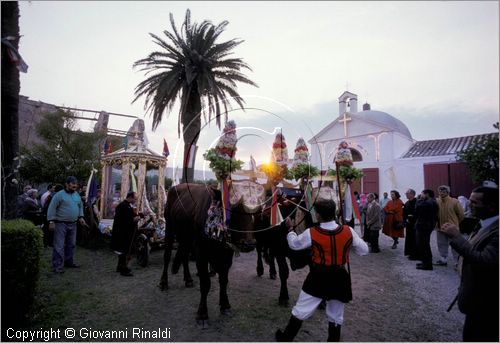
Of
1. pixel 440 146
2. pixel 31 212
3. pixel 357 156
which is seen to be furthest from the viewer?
pixel 357 156

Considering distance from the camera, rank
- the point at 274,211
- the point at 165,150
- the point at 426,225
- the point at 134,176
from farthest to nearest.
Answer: the point at 165,150, the point at 134,176, the point at 426,225, the point at 274,211

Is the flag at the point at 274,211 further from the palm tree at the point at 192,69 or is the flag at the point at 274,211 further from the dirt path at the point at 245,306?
the palm tree at the point at 192,69

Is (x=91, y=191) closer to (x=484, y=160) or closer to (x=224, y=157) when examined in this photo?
(x=224, y=157)

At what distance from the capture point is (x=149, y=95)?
1598cm

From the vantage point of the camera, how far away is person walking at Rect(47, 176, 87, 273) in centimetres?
662

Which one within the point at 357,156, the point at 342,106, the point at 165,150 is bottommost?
the point at 165,150

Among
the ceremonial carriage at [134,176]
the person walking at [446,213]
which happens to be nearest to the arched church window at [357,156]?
the person walking at [446,213]

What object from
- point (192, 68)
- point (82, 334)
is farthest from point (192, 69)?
point (82, 334)

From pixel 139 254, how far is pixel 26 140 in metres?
23.7

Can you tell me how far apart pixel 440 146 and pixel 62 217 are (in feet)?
74.3

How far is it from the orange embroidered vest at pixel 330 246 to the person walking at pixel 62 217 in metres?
6.26

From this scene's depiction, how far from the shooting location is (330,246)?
3168 millimetres

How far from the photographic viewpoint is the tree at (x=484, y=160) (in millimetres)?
13234

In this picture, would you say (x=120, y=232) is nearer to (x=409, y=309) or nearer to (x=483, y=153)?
(x=409, y=309)
